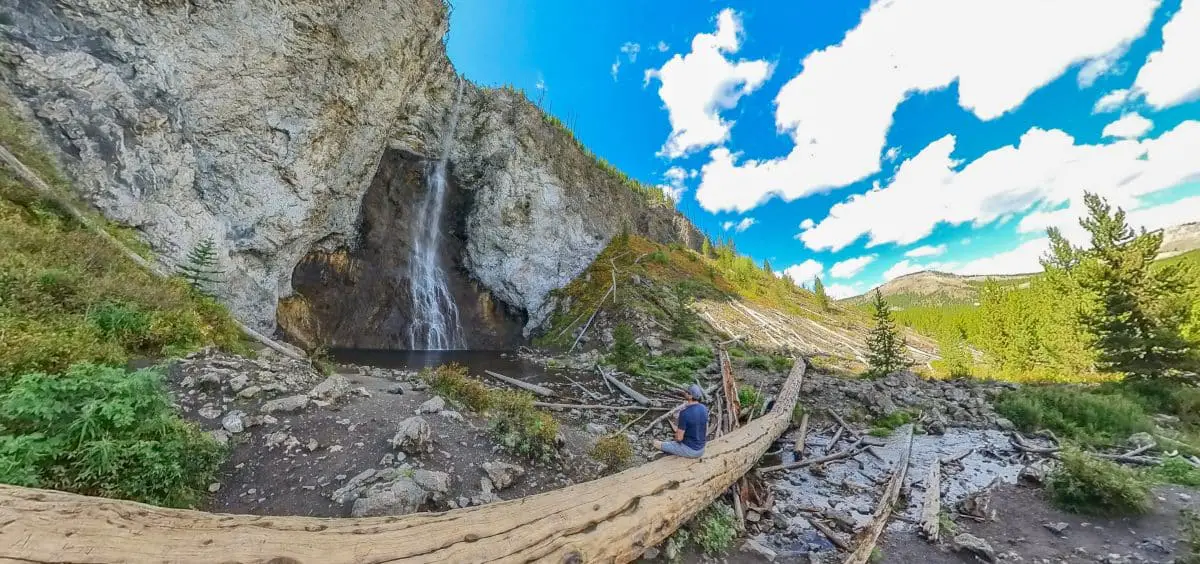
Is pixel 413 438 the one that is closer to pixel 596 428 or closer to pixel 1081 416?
pixel 596 428

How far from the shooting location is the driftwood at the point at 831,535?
6609mm

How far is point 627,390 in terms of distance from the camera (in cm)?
1553

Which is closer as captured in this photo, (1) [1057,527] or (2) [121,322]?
(1) [1057,527]

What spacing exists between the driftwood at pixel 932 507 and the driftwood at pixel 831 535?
1427 mm

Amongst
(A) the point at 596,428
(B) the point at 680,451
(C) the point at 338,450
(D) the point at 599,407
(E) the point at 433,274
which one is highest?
(E) the point at 433,274

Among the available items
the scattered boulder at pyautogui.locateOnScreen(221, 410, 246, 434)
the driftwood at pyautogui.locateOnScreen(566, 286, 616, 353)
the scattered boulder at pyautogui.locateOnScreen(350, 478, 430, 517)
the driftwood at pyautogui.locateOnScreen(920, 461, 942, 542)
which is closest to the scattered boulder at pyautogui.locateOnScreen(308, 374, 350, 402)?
the scattered boulder at pyautogui.locateOnScreen(221, 410, 246, 434)

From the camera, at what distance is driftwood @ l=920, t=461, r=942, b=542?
6.88 metres

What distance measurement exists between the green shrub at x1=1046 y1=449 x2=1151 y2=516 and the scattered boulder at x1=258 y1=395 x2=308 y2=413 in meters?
13.2

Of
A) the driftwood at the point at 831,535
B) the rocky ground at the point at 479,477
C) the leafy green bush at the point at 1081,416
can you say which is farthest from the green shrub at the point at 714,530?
the leafy green bush at the point at 1081,416

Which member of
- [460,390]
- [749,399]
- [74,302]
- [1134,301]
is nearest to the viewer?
[74,302]

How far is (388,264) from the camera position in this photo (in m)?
30.0

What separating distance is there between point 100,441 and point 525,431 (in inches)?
202

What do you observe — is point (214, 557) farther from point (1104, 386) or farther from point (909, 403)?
point (1104, 386)

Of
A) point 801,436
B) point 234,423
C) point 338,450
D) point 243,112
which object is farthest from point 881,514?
point 243,112
